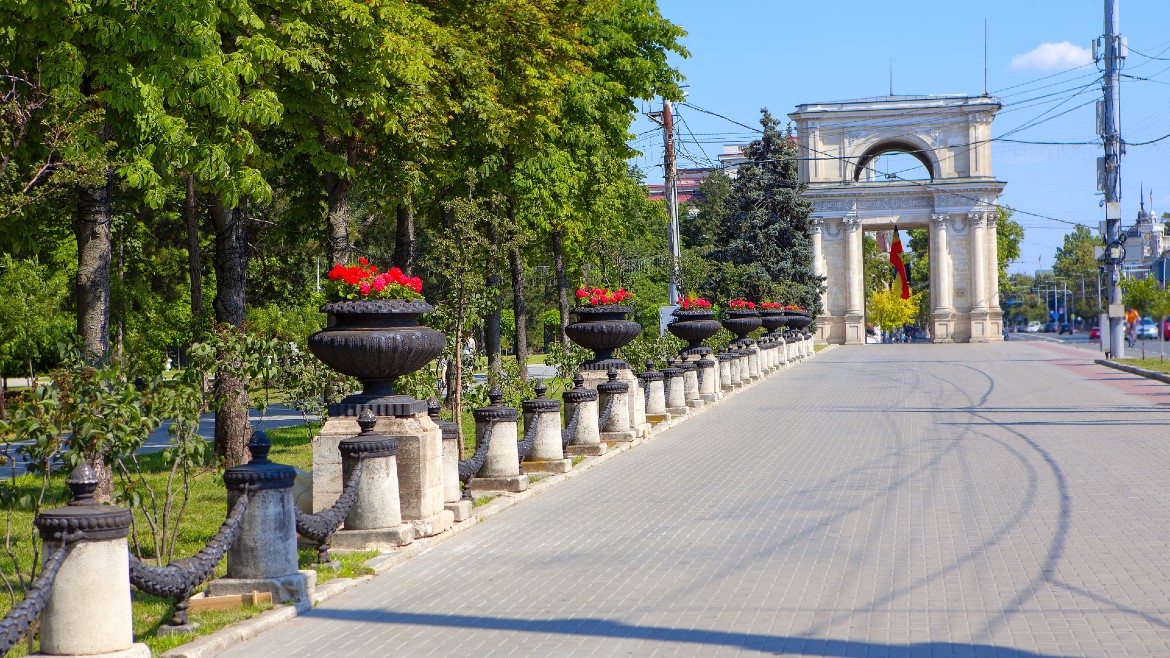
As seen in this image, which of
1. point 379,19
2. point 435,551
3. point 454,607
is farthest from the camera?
point 379,19

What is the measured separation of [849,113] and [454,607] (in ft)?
242

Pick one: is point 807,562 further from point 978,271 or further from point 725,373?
point 978,271

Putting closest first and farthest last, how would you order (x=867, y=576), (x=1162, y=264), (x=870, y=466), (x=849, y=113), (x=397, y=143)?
(x=867, y=576)
(x=870, y=466)
(x=397, y=143)
(x=849, y=113)
(x=1162, y=264)

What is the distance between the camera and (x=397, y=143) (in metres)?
19.9

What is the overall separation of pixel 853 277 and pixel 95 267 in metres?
68.3

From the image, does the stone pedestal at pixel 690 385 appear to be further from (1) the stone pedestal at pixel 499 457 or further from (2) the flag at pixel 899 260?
(2) the flag at pixel 899 260

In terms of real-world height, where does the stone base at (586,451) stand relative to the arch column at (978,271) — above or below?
below

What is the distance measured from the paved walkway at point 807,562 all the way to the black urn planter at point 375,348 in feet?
4.37

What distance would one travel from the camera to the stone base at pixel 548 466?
14148mm

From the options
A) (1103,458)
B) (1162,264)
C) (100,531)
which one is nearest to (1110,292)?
(1103,458)

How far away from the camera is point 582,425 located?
52.7 ft

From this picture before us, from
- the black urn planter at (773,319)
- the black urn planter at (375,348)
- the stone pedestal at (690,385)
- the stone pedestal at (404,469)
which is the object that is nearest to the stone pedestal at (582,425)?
the black urn planter at (375,348)

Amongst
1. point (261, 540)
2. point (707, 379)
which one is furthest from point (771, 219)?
point (261, 540)

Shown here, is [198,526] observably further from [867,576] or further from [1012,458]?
[1012,458]
